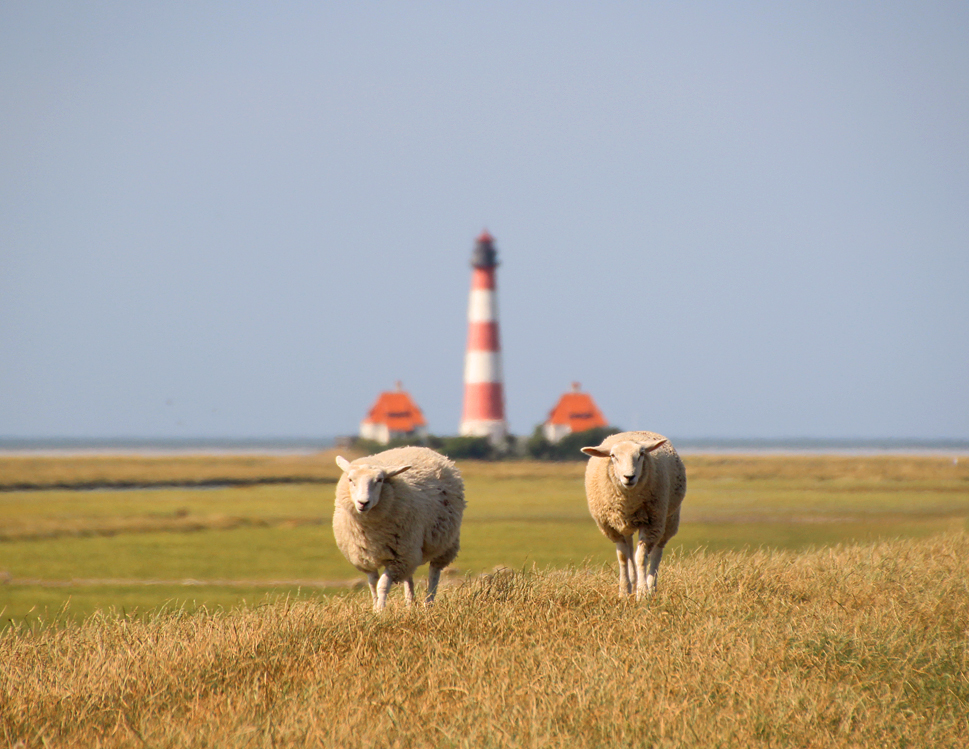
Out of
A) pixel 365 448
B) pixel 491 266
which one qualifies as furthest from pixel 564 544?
pixel 491 266

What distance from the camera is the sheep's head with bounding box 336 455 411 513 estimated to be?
7.21 meters

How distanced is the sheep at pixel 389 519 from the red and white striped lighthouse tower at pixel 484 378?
39023 millimetres

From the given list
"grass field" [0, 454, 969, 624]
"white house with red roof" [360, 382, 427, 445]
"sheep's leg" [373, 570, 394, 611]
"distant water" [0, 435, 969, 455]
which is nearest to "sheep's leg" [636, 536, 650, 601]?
"grass field" [0, 454, 969, 624]

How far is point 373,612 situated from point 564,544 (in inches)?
580

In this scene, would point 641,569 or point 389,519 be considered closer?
point 389,519

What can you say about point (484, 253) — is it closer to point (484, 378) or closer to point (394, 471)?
point (484, 378)

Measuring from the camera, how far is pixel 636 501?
321 inches

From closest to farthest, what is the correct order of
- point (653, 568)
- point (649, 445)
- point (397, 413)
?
point (649, 445), point (653, 568), point (397, 413)

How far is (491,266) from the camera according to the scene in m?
50.1

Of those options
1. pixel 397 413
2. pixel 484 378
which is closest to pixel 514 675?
pixel 484 378

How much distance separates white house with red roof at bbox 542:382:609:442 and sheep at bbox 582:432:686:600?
136 feet

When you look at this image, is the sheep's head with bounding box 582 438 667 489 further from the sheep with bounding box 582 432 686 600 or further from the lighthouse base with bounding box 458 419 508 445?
the lighthouse base with bounding box 458 419 508 445

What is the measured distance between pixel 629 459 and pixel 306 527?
19.3 meters

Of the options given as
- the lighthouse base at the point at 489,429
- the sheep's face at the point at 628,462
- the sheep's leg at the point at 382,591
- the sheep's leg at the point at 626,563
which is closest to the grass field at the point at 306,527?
the sheep's leg at the point at 382,591
